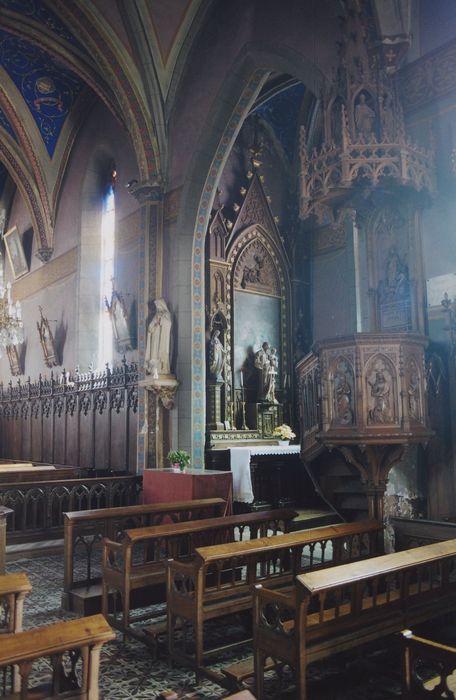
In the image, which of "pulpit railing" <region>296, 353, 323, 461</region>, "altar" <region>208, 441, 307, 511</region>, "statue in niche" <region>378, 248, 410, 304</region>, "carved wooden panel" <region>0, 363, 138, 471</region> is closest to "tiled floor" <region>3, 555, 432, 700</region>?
"pulpit railing" <region>296, 353, 323, 461</region>

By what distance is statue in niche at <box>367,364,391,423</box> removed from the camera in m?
5.70

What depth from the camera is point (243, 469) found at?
33.3 ft

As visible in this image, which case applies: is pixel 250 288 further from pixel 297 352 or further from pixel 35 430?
pixel 35 430

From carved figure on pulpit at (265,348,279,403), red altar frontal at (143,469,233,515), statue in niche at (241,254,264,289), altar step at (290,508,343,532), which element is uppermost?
statue in niche at (241,254,264,289)

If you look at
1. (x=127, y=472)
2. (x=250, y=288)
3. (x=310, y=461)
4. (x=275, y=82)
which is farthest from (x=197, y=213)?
(x=310, y=461)

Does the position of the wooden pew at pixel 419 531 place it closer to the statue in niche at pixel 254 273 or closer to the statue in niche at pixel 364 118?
the statue in niche at pixel 364 118

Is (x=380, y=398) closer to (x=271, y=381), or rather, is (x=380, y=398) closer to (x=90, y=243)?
(x=271, y=381)

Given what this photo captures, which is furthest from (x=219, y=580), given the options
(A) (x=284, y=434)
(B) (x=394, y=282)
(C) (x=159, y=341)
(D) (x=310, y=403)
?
(A) (x=284, y=434)

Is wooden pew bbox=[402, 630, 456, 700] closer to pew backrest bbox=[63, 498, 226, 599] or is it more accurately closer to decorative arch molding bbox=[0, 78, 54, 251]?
pew backrest bbox=[63, 498, 226, 599]

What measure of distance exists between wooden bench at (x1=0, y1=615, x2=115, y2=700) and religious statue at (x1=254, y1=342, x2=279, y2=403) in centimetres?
906

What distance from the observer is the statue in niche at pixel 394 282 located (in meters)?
7.11

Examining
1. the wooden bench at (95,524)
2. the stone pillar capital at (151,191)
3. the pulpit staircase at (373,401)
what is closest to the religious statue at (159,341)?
the stone pillar capital at (151,191)

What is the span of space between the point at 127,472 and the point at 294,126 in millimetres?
7872

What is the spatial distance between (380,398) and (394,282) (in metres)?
1.96
